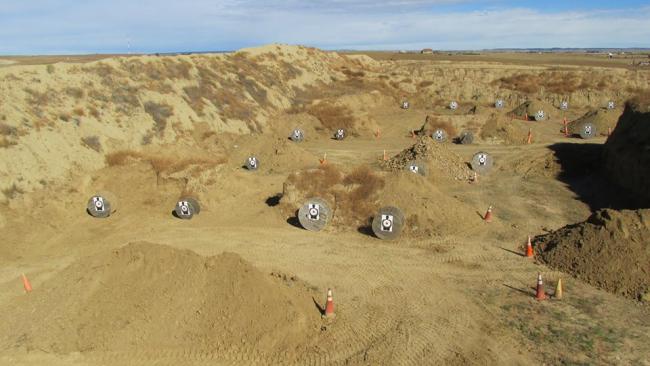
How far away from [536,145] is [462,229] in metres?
17.3

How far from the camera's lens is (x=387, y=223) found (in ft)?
57.6

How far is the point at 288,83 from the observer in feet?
160

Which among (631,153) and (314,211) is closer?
(314,211)

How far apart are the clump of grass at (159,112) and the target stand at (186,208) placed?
34.1ft

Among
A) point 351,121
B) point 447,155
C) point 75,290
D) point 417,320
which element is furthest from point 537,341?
point 351,121

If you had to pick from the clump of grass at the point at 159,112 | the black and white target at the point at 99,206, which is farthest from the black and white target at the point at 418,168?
the clump of grass at the point at 159,112

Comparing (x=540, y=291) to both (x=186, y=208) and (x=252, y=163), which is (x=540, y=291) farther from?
(x=252, y=163)

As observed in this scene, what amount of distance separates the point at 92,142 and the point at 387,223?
1623cm

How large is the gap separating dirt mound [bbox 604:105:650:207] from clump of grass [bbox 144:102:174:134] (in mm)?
25460

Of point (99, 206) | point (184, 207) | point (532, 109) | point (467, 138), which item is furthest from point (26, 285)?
point (532, 109)

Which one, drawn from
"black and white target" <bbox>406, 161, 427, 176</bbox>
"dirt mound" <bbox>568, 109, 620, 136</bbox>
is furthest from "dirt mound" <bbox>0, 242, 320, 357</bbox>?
"dirt mound" <bbox>568, 109, 620, 136</bbox>

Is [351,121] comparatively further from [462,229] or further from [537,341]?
[537,341]

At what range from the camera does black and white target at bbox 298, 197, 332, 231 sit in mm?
18484

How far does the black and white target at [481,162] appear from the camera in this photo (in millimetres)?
25953
